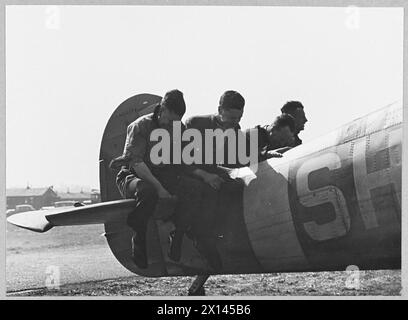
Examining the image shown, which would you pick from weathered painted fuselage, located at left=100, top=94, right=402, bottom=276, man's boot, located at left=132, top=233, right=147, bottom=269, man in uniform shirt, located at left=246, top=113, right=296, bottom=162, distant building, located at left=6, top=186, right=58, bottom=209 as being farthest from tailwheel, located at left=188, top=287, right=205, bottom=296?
distant building, located at left=6, top=186, right=58, bottom=209

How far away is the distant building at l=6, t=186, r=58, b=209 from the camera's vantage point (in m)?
5.62

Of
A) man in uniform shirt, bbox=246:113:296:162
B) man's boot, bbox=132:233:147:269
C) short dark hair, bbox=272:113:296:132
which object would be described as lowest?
man's boot, bbox=132:233:147:269

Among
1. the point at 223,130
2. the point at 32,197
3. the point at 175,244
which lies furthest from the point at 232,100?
the point at 32,197

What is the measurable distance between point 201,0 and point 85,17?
2.97 ft

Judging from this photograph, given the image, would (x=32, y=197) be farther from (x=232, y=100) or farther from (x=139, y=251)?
(x=232, y=100)

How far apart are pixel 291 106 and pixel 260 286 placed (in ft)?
4.65

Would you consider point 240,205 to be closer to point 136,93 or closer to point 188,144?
point 188,144

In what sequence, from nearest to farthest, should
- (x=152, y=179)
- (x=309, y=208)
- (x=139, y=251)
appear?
(x=309, y=208)
(x=152, y=179)
(x=139, y=251)

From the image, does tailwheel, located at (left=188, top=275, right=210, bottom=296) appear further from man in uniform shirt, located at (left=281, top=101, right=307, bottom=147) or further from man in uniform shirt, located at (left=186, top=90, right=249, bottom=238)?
man in uniform shirt, located at (left=281, top=101, right=307, bottom=147)

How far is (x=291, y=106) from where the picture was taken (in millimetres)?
5637

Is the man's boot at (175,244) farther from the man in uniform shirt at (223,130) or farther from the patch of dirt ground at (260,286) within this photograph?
the man in uniform shirt at (223,130)

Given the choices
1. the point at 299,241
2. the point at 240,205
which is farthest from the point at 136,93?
the point at 299,241

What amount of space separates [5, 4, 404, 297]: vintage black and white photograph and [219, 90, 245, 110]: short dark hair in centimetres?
1

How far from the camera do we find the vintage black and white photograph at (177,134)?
5.55 m
